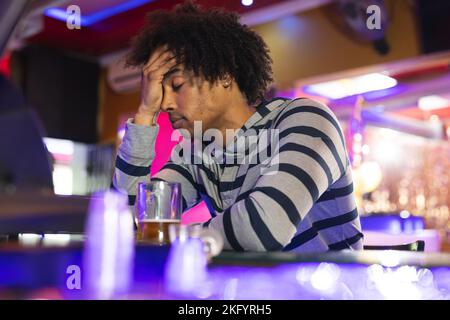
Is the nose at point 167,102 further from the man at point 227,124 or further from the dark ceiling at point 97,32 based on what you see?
the dark ceiling at point 97,32

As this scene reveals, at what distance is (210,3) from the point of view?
149 centimetres

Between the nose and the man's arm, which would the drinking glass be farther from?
the nose

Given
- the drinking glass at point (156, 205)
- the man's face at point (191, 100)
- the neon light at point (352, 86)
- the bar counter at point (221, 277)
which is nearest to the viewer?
the bar counter at point (221, 277)

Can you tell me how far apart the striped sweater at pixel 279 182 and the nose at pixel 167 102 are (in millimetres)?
58

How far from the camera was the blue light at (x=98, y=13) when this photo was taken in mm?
4660

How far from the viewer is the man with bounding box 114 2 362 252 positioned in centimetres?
106

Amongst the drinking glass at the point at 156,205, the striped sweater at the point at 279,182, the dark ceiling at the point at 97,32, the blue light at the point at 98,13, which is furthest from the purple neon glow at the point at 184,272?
the blue light at the point at 98,13

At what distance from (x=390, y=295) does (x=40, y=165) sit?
50 centimetres

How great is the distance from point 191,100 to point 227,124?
100 millimetres

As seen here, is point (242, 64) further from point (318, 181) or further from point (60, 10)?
point (60, 10)

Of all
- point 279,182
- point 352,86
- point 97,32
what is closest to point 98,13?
point 97,32

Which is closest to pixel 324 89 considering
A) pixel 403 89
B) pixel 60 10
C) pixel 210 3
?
pixel 403 89

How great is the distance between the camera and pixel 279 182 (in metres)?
0.91

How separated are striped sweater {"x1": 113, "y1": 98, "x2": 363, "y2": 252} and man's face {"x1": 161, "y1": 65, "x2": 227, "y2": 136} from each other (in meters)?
0.07
